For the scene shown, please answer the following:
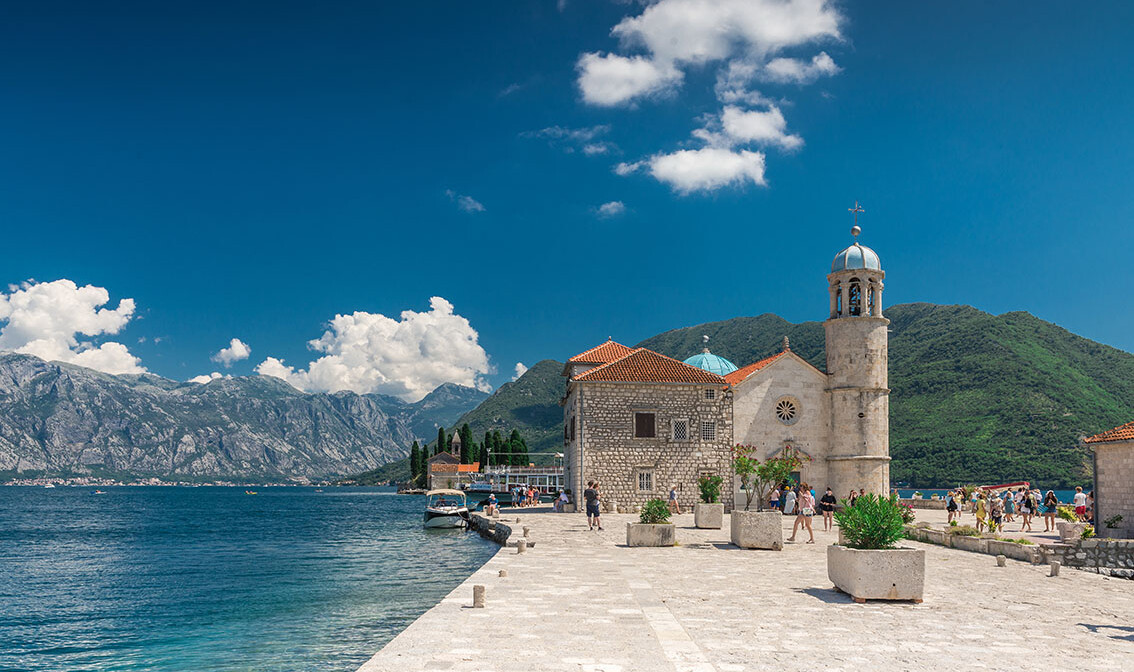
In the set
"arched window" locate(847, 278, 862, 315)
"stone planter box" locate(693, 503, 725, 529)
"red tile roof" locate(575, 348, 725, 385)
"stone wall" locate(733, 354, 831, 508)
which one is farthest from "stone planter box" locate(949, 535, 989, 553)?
"arched window" locate(847, 278, 862, 315)

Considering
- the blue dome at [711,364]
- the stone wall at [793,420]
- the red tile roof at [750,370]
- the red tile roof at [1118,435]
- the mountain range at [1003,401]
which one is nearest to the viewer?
the red tile roof at [1118,435]

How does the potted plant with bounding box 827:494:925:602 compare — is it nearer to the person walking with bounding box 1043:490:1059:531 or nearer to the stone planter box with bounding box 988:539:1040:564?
the stone planter box with bounding box 988:539:1040:564

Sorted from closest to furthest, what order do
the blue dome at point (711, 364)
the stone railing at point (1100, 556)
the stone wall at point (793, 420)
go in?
the stone railing at point (1100, 556)
the stone wall at point (793, 420)
the blue dome at point (711, 364)

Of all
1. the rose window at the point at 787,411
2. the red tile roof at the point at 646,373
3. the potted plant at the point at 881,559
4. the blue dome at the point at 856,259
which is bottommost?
the potted plant at the point at 881,559

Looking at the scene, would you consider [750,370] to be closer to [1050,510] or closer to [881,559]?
[1050,510]

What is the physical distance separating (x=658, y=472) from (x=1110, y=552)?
72.7 feet

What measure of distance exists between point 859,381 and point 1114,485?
15.2 metres

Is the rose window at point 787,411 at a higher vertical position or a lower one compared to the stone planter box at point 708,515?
higher

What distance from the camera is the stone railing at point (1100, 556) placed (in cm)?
2031

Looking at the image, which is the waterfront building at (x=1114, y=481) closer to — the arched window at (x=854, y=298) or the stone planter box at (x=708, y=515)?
the stone planter box at (x=708, y=515)

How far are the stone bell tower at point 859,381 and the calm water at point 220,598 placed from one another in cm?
1863

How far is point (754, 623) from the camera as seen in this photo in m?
11.0

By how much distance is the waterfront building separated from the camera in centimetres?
2506

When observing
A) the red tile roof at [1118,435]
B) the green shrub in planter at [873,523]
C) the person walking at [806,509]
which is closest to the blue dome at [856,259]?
the red tile roof at [1118,435]
